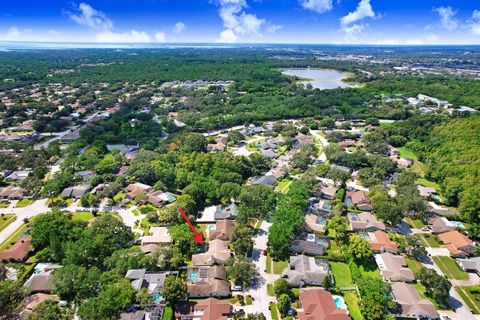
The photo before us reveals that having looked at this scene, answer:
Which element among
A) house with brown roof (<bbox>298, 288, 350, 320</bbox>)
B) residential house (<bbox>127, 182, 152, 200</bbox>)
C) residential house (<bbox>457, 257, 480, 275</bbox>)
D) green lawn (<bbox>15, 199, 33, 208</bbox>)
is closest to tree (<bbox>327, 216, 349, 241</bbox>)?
house with brown roof (<bbox>298, 288, 350, 320</bbox>)

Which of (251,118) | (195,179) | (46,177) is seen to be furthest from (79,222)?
(251,118)

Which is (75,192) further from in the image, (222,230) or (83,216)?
(222,230)

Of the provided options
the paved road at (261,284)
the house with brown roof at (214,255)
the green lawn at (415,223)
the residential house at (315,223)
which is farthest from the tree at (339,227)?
the house with brown roof at (214,255)

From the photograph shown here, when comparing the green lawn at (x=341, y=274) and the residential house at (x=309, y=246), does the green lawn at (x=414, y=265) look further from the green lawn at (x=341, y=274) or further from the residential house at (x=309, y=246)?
the residential house at (x=309, y=246)

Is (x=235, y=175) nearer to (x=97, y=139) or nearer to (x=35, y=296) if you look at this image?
(x=35, y=296)

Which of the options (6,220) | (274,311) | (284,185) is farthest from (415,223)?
(6,220)

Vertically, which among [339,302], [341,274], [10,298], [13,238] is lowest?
[13,238]
